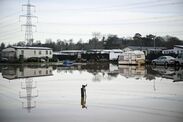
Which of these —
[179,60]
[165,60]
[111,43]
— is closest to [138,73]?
[179,60]

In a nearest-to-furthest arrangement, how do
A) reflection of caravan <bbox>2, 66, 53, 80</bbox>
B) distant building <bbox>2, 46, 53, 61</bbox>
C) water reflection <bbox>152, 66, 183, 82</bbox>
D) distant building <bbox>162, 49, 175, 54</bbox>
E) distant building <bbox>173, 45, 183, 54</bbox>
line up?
1. water reflection <bbox>152, 66, 183, 82</bbox>
2. reflection of caravan <bbox>2, 66, 53, 80</bbox>
3. distant building <bbox>173, 45, 183, 54</bbox>
4. distant building <bbox>162, 49, 175, 54</bbox>
5. distant building <bbox>2, 46, 53, 61</bbox>

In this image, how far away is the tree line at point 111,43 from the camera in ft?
43.6

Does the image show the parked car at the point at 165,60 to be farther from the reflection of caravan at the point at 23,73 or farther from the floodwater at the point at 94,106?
the floodwater at the point at 94,106

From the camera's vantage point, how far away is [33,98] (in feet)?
14.7

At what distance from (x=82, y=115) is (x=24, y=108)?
910 millimetres

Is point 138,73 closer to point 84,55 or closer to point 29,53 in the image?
point 29,53

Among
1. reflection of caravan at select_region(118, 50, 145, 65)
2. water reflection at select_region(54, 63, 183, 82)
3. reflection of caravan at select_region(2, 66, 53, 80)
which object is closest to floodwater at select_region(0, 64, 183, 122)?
water reflection at select_region(54, 63, 183, 82)

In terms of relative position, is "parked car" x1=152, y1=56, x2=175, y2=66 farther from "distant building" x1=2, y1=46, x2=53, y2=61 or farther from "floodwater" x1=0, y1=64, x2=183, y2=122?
"floodwater" x1=0, y1=64, x2=183, y2=122

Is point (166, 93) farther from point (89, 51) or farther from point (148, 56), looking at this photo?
point (89, 51)

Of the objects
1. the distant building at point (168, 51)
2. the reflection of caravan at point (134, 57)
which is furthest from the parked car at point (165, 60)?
the reflection of caravan at point (134, 57)

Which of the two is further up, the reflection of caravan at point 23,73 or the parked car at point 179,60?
the parked car at point 179,60

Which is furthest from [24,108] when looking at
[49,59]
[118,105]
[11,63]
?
[49,59]

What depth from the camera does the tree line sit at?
43.6ft

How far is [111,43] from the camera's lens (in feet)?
71.5
